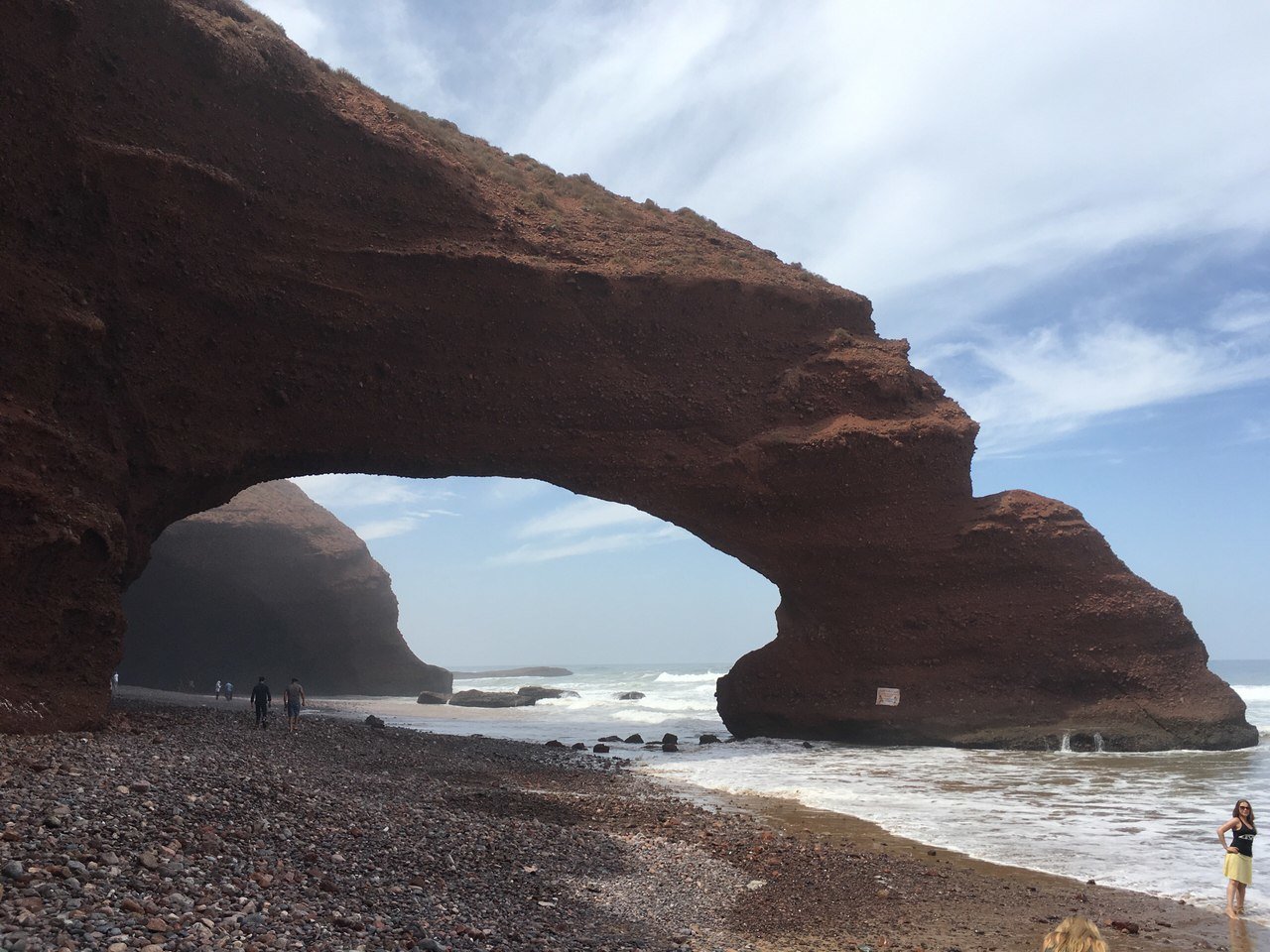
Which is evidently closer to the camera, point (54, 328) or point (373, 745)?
point (54, 328)

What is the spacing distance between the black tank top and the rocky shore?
2.07 ft

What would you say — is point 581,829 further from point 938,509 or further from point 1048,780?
point 938,509

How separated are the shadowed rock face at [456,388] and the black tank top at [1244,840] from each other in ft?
44.7

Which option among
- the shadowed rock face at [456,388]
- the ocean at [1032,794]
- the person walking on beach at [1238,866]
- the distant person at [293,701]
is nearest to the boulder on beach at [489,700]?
the ocean at [1032,794]

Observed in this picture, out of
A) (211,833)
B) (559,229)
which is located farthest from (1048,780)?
(559,229)

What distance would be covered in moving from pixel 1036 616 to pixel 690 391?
402 inches

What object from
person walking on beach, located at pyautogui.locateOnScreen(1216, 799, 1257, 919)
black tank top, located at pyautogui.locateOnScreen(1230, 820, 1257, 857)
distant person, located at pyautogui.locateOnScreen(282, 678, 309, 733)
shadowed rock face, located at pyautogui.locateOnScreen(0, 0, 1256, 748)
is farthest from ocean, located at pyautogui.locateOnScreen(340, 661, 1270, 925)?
distant person, located at pyautogui.locateOnScreen(282, 678, 309, 733)

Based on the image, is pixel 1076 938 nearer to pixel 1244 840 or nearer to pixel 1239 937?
pixel 1239 937

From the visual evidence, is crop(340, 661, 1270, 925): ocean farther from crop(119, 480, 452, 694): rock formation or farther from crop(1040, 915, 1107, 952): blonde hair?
crop(119, 480, 452, 694): rock formation

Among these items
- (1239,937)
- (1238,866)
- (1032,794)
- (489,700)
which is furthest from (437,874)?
(489,700)

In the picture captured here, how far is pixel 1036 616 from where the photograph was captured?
2291cm

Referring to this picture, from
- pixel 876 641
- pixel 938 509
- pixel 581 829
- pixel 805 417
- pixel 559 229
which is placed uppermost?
pixel 559 229

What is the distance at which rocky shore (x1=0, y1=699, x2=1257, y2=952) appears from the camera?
17.3 ft

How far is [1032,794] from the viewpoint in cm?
1430
